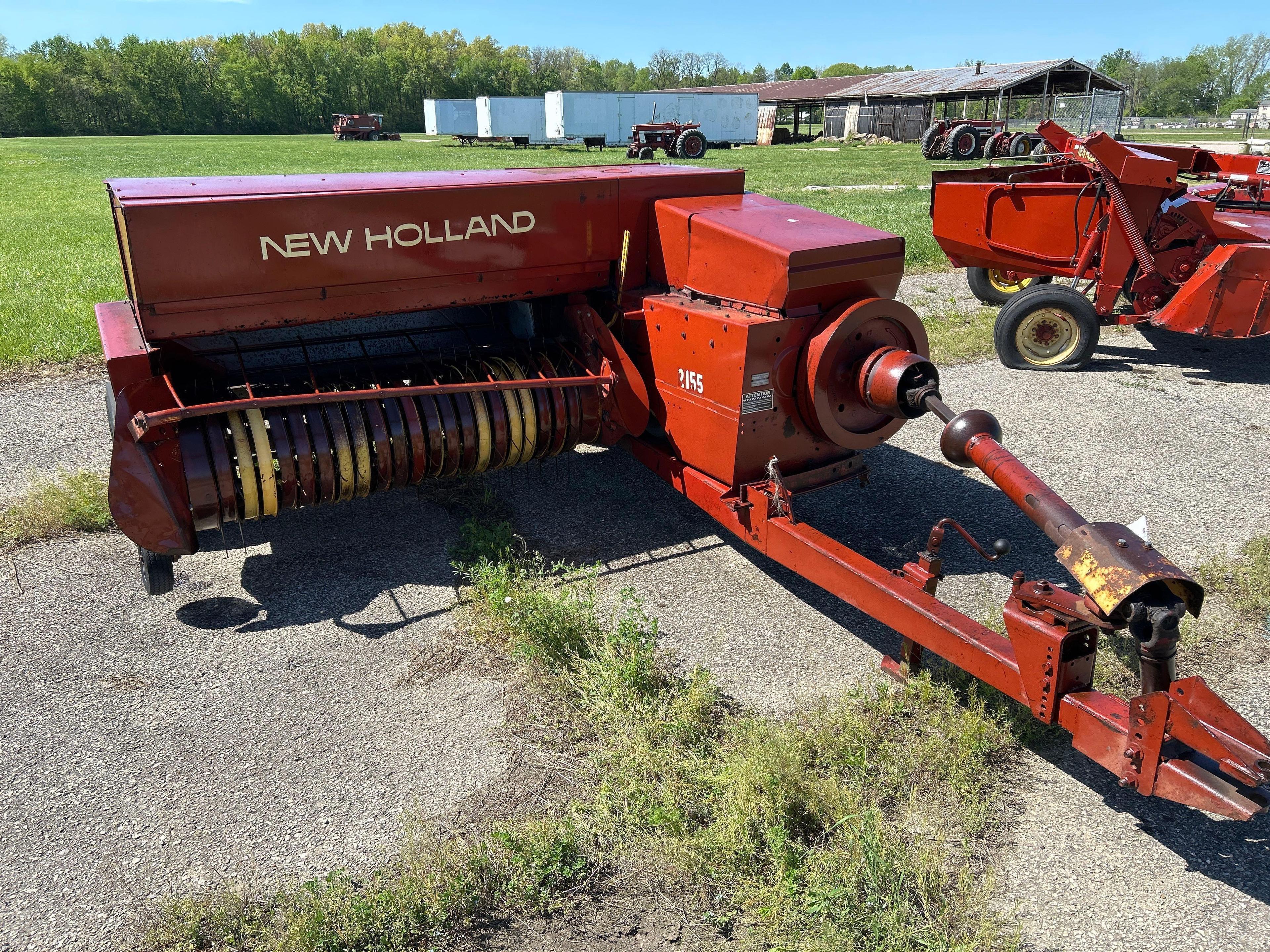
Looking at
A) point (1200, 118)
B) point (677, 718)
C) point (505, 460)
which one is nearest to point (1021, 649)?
point (677, 718)

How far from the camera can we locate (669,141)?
1437 inches

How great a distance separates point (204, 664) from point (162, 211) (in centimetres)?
209

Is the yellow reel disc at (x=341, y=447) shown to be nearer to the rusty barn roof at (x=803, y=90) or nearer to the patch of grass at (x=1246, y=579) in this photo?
the patch of grass at (x=1246, y=579)

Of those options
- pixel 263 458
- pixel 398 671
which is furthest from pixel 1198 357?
pixel 263 458

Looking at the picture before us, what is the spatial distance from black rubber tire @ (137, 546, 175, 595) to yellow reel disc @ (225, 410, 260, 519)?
43cm

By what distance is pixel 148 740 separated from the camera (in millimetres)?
3551

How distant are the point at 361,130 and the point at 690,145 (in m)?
29.5

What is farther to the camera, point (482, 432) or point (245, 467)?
point (482, 432)

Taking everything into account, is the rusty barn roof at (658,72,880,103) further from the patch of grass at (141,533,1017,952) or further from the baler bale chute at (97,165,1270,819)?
the patch of grass at (141,533,1017,952)

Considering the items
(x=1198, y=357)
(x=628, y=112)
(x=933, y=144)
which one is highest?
(x=628, y=112)

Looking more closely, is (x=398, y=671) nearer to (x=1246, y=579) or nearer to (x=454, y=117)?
(x=1246, y=579)

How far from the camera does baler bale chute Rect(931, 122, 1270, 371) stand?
7.48m

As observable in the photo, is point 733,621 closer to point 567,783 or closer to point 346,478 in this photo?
point 567,783

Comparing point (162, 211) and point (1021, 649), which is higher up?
point (162, 211)
